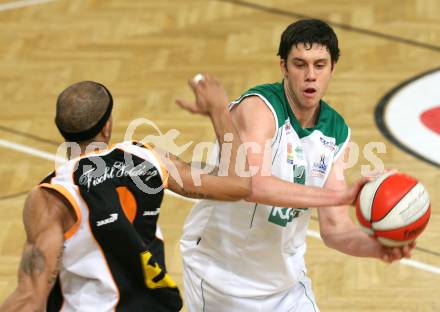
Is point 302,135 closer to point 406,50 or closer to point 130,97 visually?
point 130,97

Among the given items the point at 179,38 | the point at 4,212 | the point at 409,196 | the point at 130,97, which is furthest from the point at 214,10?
the point at 409,196

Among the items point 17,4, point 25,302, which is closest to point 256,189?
point 25,302

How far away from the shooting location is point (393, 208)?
4844 millimetres

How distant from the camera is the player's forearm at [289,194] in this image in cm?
489

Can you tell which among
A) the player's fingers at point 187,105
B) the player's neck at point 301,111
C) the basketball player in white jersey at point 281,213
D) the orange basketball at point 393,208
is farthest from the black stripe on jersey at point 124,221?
the player's neck at point 301,111

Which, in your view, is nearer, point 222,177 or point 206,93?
point 206,93

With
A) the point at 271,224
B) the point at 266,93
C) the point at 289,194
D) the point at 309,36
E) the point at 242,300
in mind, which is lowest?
the point at 242,300

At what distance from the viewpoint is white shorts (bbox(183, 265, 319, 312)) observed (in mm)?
5641

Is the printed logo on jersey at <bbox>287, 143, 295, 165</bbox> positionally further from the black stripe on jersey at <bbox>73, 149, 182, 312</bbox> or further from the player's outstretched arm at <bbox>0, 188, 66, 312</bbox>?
the player's outstretched arm at <bbox>0, 188, 66, 312</bbox>

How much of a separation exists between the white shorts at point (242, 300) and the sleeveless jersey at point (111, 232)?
0.92m

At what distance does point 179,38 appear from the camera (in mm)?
11320

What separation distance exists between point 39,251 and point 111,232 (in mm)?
319

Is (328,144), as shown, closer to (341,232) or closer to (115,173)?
(341,232)

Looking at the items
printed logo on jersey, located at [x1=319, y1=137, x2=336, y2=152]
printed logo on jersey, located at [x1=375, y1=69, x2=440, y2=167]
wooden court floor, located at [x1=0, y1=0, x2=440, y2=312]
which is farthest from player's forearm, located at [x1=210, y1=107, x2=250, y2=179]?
printed logo on jersey, located at [x1=375, y1=69, x2=440, y2=167]
